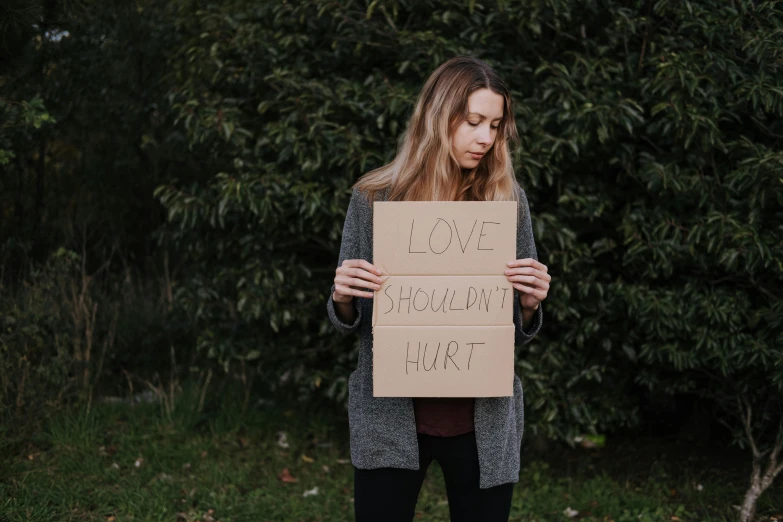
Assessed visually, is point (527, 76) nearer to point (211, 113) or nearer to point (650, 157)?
point (650, 157)

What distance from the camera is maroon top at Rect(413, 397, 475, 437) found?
220 cm

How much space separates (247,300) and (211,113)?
0.98m

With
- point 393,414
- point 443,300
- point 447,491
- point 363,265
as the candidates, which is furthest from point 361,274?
point 447,491

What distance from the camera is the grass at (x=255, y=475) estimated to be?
12.8 feet

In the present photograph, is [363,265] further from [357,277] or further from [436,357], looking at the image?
[436,357]

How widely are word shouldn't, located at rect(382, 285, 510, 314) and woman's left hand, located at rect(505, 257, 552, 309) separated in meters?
0.04

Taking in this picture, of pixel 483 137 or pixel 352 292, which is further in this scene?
pixel 483 137

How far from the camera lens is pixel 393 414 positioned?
2191 millimetres

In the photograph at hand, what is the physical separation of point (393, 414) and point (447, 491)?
0.26 metres

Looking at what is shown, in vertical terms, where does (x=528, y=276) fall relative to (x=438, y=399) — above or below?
above

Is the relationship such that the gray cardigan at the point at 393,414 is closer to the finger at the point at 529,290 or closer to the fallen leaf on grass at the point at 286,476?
the finger at the point at 529,290

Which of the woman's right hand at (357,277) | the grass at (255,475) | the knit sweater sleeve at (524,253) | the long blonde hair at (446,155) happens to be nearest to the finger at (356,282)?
the woman's right hand at (357,277)

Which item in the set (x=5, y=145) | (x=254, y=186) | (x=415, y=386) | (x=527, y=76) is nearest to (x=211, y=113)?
(x=254, y=186)

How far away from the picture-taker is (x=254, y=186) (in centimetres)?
409
